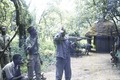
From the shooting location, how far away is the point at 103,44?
96.2 ft

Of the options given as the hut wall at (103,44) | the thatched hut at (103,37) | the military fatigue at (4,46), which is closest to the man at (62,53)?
the military fatigue at (4,46)

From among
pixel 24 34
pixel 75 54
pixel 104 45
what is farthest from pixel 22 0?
pixel 104 45

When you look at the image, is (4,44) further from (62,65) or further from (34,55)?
(62,65)

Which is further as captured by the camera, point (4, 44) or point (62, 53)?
point (4, 44)

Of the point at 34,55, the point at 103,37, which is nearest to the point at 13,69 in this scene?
the point at 34,55

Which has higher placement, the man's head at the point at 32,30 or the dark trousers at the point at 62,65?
the man's head at the point at 32,30

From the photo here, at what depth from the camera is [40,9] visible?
88.0 feet

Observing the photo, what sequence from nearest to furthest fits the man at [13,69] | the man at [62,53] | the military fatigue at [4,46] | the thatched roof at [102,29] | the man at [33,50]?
the man at [13,69] → the man at [33,50] → the man at [62,53] → the military fatigue at [4,46] → the thatched roof at [102,29]

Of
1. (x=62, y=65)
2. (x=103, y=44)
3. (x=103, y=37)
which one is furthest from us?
(x=103, y=37)

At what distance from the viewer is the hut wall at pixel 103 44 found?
29105 millimetres

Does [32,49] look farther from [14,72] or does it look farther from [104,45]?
[104,45]

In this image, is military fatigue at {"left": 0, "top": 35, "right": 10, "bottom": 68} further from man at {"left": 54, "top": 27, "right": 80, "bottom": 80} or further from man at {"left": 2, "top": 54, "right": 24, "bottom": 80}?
man at {"left": 2, "top": 54, "right": 24, "bottom": 80}

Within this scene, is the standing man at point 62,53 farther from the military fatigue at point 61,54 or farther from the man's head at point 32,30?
the man's head at point 32,30

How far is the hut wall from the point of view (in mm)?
29105
